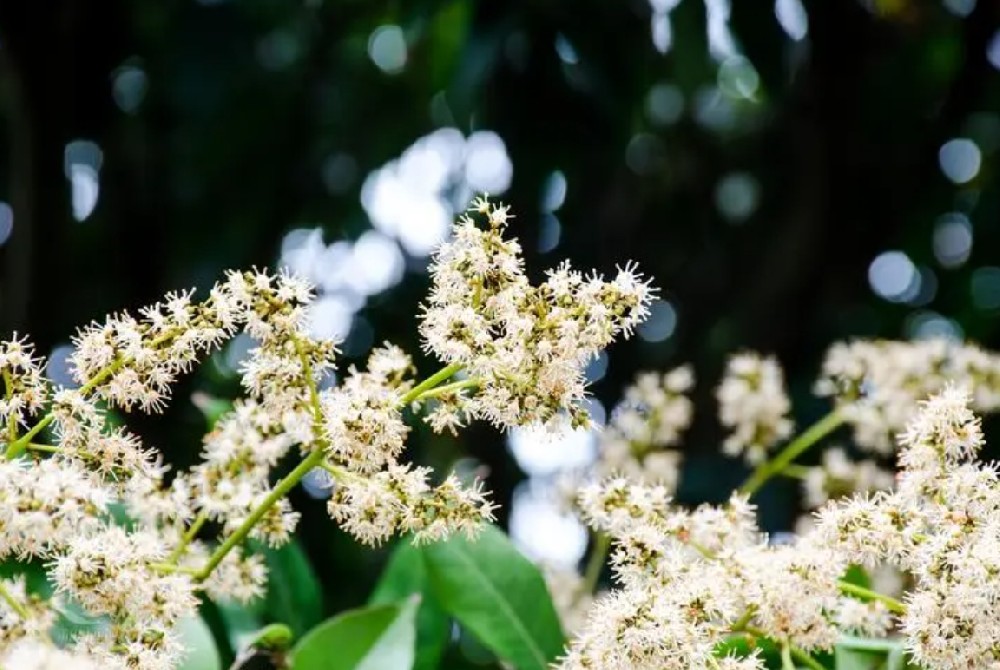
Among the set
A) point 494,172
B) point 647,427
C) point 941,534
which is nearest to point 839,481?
point 647,427

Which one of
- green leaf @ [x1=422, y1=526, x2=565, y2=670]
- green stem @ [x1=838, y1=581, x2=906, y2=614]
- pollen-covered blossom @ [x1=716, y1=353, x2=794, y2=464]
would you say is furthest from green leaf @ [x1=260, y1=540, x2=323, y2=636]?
green stem @ [x1=838, y1=581, x2=906, y2=614]

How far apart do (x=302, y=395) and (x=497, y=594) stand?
1.48ft

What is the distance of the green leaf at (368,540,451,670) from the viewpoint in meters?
1.45

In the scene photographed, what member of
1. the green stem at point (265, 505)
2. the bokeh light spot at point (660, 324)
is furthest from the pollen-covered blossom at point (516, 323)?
the bokeh light spot at point (660, 324)

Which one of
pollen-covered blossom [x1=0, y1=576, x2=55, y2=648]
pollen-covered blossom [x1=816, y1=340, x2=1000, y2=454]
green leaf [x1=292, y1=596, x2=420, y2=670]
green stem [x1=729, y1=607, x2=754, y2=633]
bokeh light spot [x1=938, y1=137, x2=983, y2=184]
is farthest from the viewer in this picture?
bokeh light spot [x1=938, y1=137, x2=983, y2=184]

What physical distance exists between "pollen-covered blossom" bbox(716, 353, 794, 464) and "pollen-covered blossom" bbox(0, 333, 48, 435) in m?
0.89

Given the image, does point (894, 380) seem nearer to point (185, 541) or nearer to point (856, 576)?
point (856, 576)

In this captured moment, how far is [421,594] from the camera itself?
4.75ft

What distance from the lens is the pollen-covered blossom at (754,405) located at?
5.36 ft

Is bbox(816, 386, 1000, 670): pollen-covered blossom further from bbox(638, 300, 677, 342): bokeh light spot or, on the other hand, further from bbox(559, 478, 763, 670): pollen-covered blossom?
bbox(638, 300, 677, 342): bokeh light spot

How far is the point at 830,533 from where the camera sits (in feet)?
3.45

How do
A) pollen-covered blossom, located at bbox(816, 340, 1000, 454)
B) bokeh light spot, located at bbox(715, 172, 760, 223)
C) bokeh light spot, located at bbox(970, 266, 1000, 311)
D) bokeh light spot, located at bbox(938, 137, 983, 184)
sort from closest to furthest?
pollen-covered blossom, located at bbox(816, 340, 1000, 454)
bokeh light spot, located at bbox(970, 266, 1000, 311)
bokeh light spot, located at bbox(938, 137, 983, 184)
bokeh light spot, located at bbox(715, 172, 760, 223)

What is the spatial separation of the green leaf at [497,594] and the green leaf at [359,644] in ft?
0.48

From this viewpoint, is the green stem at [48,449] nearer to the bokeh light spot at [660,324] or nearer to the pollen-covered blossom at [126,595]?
the pollen-covered blossom at [126,595]
